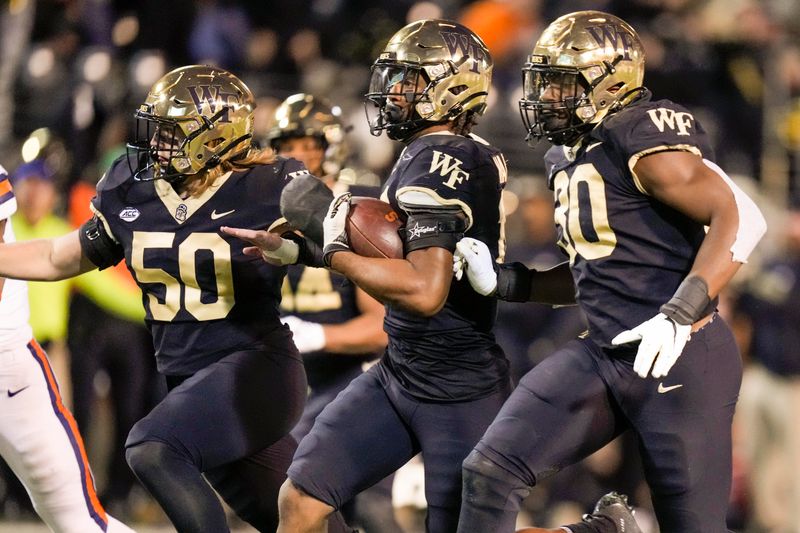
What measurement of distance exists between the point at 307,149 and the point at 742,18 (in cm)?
408

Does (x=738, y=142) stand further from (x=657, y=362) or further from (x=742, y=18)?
(x=657, y=362)

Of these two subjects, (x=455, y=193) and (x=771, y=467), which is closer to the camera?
(x=455, y=193)

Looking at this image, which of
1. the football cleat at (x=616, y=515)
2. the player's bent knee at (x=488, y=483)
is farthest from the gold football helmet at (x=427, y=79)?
the football cleat at (x=616, y=515)

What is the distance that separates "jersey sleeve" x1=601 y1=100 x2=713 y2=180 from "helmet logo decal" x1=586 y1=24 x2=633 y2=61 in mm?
222

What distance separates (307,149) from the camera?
5.53m

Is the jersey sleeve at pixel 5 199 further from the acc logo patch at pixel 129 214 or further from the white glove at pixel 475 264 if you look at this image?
the white glove at pixel 475 264

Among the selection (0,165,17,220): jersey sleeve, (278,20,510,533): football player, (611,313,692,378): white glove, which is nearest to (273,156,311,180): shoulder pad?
(278,20,510,533): football player

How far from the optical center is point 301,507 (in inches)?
151

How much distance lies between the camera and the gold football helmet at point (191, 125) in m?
4.20

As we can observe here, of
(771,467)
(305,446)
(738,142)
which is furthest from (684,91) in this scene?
(305,446)

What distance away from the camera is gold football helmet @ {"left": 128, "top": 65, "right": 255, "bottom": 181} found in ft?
13.8

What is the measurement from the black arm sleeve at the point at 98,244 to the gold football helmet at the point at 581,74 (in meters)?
1.36

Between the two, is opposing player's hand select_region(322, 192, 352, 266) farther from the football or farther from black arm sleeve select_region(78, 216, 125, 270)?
black arm sleeve select_region(78, 216, 125, 270)

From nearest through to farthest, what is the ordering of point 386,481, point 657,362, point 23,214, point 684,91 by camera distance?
point 657,362 → point 386,481 → point 23,214 → point 684,91
